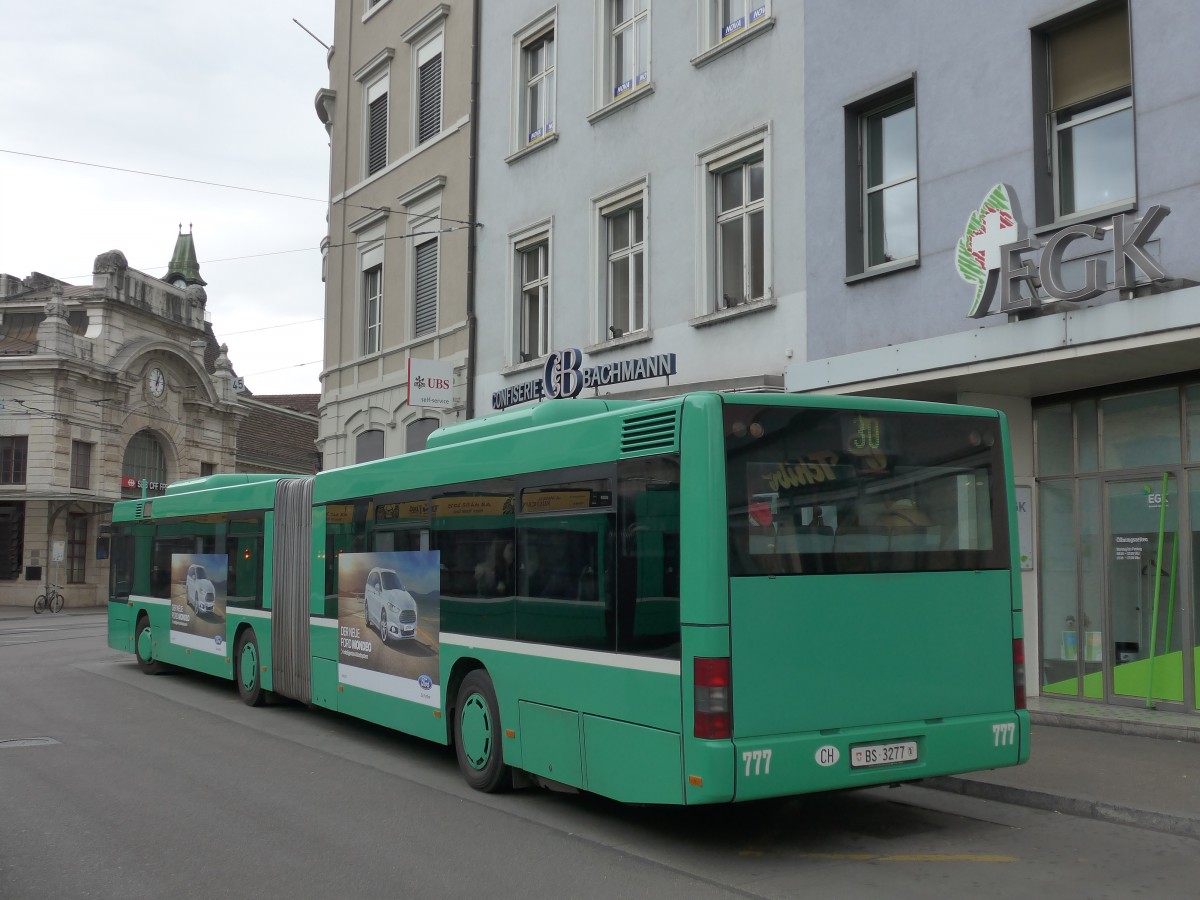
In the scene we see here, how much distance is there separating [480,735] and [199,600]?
855 cm

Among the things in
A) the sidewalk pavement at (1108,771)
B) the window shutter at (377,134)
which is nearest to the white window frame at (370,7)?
the window shutter at (377,134)

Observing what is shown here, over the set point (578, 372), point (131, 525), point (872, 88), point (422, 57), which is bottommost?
point (131, 525)

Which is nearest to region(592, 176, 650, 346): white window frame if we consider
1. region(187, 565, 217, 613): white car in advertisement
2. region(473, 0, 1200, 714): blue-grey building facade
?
region(473, 0, 1200, 714): blue-grey building facade

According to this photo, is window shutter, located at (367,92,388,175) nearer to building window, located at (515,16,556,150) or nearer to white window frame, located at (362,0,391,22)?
white window frame, located at (362,0,391,22)

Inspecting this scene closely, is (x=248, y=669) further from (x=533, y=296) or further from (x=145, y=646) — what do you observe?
(x=533, y=296)

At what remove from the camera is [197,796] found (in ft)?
29.5

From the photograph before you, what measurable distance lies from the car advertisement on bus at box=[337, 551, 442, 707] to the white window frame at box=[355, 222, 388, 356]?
13.6 metres

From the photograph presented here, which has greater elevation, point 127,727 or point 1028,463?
point 1028,463

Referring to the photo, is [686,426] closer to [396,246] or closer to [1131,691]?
[1131,691]

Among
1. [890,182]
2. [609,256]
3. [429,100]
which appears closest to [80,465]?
[429,100]

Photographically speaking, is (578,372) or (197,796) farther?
(578,372)

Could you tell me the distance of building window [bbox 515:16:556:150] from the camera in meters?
20.4

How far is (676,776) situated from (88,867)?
10.7 ft

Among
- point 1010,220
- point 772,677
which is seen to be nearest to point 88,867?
point 772,677
